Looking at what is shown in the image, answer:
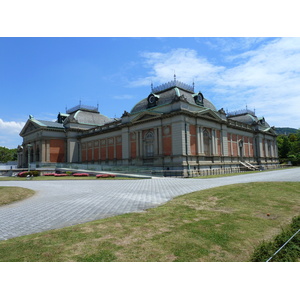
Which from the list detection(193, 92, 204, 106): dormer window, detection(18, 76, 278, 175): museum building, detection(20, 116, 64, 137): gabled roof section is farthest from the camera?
detection(20, 116, 64, 137): gabled roof section

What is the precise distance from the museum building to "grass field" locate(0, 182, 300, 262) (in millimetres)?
22936

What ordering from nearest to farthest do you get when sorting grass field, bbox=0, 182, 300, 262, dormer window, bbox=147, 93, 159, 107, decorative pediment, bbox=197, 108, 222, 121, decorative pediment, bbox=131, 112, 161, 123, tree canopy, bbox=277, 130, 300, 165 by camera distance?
grass field, bbox=0, 182, 300, 262 → decorative pediment, bbox=197, 108, 222, 121 → decorative pediment, bbox=131, 112, 161, 123 → dormer window, bbox=147, 93, 159, 107 → tree canopy, bbox=277, 130, 300, 165

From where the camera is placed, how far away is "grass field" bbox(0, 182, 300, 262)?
15.0ft

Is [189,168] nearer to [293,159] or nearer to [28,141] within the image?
[28,141]

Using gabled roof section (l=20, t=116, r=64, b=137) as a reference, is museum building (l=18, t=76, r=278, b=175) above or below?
below

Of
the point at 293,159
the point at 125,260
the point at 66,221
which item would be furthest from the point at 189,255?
the point at 293,159

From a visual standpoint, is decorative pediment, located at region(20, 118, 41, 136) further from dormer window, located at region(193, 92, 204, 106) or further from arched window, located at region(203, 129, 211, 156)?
arched window, located at region(203, 129, 211, 156)

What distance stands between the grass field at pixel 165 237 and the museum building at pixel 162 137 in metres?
22.9

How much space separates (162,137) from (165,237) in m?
29.0

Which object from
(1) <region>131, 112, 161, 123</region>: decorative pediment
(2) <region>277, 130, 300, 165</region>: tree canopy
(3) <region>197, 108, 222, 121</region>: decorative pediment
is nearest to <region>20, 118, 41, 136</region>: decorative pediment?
(1) <region>131, 112, 161, 123</region>: decorative pediment

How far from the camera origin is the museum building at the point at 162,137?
32.8m

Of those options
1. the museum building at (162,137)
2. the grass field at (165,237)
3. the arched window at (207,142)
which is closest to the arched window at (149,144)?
the museum building at (162,137)

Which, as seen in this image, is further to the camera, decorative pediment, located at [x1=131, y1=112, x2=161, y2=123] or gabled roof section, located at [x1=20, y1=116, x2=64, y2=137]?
gabled roof section, located at [x1=20, y1=116, x2=64, y2=137]

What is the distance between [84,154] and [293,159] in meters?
55.4
